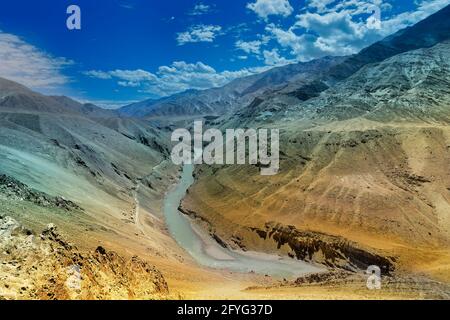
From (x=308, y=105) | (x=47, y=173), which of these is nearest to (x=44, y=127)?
(x=47, y=173)

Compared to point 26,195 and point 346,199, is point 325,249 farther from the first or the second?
point 26,195

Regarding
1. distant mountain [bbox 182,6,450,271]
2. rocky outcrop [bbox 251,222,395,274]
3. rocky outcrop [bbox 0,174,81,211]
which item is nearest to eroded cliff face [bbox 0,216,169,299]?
rocky outcrop [bbox 0,174,81,211]

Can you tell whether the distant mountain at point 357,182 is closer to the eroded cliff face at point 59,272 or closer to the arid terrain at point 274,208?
the arid terrain at point 274,208

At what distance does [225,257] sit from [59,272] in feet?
150

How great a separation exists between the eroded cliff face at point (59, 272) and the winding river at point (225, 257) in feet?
104

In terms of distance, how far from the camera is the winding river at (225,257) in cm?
6206

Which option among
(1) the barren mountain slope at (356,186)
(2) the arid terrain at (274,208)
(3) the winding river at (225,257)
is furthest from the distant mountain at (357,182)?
(3) the winding river at (225,257)

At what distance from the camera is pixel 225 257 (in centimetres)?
6750

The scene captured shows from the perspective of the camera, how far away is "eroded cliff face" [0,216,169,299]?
2148cm

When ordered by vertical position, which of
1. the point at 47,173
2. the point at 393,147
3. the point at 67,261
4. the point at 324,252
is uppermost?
the point at 393,147
